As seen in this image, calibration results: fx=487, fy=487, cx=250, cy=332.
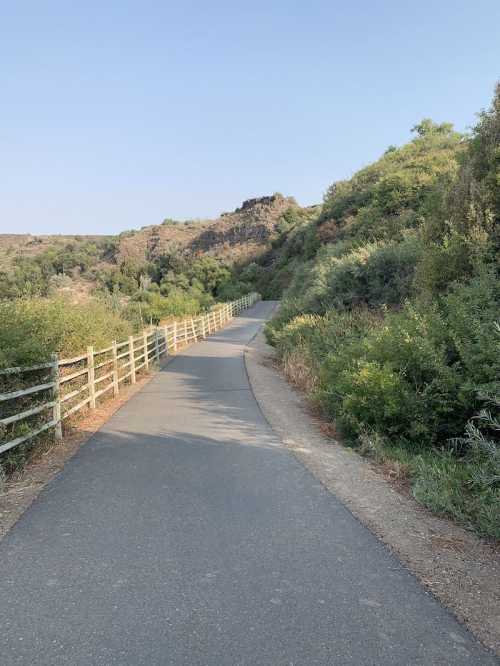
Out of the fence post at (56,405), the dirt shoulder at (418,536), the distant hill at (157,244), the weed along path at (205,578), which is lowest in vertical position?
the dirt shoulder at (418,536)

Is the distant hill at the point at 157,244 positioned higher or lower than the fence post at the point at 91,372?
higher

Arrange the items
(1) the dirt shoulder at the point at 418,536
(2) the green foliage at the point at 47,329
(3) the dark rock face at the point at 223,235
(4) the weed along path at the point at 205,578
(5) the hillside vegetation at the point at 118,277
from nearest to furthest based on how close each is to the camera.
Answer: (4) the weed along path at the point at 205,578
(1) the dirt shoulder at the point at 418,536
(2) the green foliage at the point at 47,329
(5) the hillside vegetation at the point at 118,277
(3) the dark rock face at the point at 223,235

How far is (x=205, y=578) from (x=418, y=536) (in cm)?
205

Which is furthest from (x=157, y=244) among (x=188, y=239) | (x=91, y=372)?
(x=91, y=372)

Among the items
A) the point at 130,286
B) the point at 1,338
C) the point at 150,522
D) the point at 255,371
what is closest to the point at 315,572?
the point at 150,522

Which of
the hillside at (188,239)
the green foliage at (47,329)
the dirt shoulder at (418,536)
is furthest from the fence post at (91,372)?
the hillside at (188,239)

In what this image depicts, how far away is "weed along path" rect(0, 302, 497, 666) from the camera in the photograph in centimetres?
284

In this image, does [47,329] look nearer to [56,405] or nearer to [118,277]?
[56,405]

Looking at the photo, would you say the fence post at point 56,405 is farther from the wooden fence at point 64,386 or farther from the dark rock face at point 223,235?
the dark rock face at point 223,235

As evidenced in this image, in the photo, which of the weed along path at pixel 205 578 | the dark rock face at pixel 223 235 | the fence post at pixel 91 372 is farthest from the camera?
the dark rock face at pixel 223 235

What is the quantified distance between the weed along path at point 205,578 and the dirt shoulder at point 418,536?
0.14 meters

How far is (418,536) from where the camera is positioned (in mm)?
4445

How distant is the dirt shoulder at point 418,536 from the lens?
3363mm

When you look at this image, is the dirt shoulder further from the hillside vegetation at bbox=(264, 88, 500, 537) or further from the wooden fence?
the wooden fence
